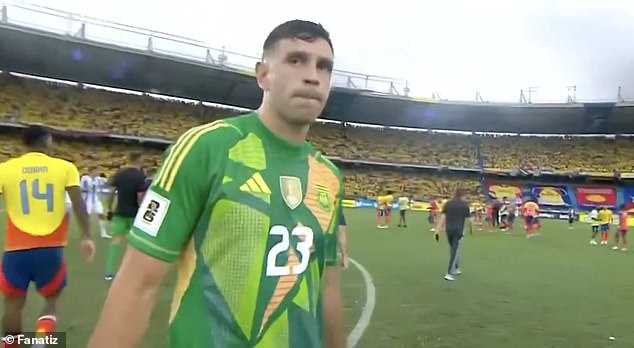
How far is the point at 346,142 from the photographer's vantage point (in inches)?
2168

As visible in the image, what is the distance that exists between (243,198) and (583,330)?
22.4ft

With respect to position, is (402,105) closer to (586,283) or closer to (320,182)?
(586,283)

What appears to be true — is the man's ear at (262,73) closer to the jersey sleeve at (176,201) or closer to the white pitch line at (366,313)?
the jersey sleeve at (176,201)

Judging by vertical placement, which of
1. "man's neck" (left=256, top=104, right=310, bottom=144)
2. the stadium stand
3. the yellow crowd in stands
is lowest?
"man's neck" (left=256, top=104, right=310, bottom=144)

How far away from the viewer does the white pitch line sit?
6295 millimetres

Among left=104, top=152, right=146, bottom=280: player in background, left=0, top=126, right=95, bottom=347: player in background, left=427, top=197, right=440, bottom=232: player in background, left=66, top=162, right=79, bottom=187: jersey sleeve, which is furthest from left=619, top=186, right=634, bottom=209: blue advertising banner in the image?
left=0, top=126, right=95, bottom=347: player in background

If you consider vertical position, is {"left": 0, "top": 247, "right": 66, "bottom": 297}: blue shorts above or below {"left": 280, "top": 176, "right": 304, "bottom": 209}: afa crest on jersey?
below

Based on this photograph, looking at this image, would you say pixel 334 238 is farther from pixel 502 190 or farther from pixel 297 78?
pixel 502 190

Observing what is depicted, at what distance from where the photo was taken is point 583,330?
7270 mm

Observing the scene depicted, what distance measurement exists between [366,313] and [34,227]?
14.2ft

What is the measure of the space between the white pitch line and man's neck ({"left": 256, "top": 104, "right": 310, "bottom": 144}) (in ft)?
14.7

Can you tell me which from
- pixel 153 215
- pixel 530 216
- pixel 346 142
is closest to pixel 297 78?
pixel 153 215

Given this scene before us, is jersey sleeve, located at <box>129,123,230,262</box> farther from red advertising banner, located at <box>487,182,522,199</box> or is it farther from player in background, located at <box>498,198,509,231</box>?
red advertising banner, located at <box>487,182,522,199</box>

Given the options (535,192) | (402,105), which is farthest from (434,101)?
(535,192)
